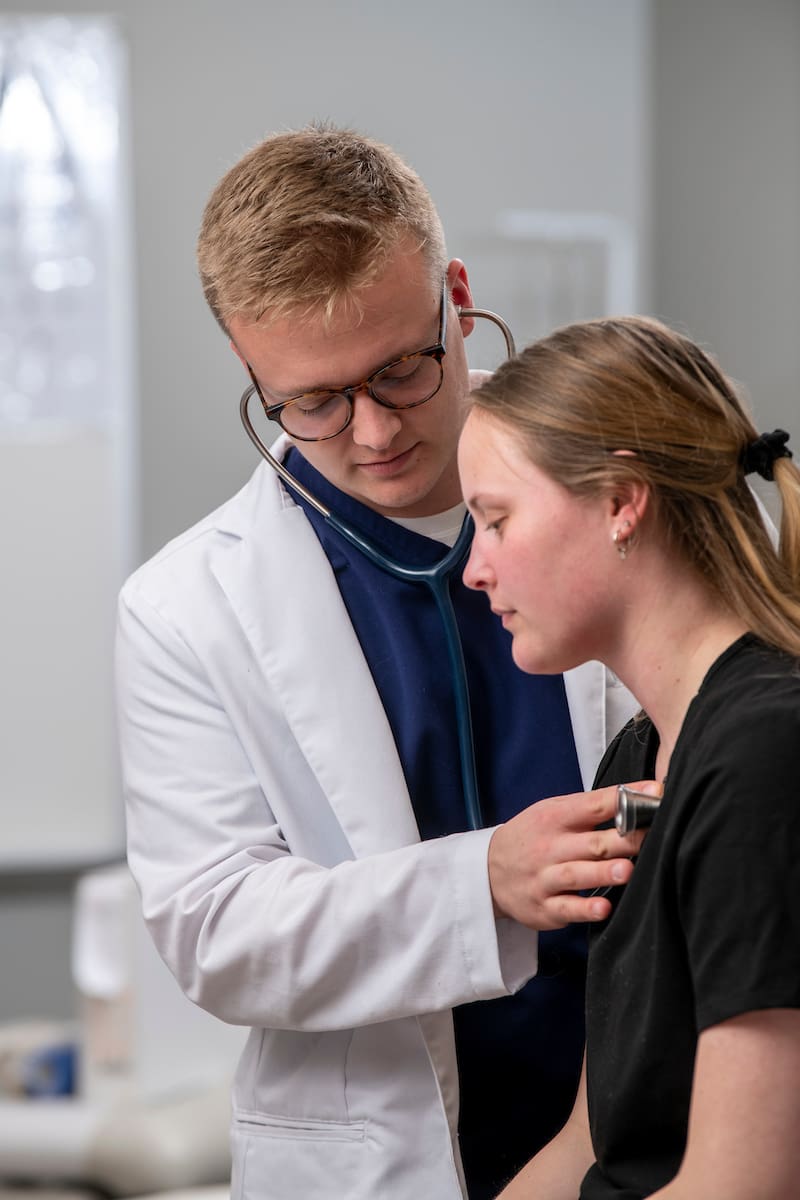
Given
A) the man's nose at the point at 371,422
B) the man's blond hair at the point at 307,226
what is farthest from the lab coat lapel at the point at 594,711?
the man's blond hair at the point at 307,226

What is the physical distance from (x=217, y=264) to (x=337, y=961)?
632 mm

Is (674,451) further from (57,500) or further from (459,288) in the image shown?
(57,500)

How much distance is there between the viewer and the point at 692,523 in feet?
3.19

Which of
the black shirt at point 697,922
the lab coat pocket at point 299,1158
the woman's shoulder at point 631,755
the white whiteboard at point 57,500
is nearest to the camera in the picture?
the black shirt at point 697,922

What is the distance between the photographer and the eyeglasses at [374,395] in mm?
1188

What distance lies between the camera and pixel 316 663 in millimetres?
1299

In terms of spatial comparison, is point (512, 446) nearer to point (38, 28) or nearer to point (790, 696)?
point (790, 696)

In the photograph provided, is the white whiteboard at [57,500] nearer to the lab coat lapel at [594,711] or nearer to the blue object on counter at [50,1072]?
the blue object on counter at [50,1072]

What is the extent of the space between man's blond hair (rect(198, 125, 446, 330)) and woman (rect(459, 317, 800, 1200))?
20 centimetres

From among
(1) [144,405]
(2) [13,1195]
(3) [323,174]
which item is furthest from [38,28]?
(2) [13,1195]

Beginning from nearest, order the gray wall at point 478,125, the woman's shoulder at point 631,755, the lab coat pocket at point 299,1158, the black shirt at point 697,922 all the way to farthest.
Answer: the black shirt at point 697,922 < the woman's shoulder at point 631,755 < the lab coat pocket at point 299,1158 < the gray wall at point 478,125

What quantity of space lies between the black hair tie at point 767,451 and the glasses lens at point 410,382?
33 cm

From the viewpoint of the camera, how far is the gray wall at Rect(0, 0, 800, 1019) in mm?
3059

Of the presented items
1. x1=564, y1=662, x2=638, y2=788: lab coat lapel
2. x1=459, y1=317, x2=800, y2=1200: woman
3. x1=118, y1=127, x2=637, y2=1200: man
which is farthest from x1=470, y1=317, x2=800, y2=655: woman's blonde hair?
x1=564, y1=662, x2=638, y2=788: lab coat lapel
